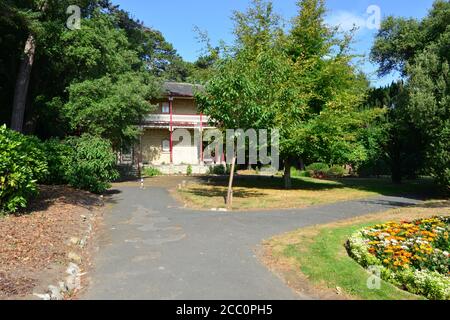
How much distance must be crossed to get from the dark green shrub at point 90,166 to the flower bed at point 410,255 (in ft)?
39.1

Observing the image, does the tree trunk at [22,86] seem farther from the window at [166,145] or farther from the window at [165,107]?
the window at [166,145]

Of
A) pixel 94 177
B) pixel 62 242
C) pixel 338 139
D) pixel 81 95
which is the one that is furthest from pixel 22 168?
pixel 338 139

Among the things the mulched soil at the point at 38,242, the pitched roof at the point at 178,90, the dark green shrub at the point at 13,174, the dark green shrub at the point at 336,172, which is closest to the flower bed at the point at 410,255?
the mulched soil at the point at 38,242

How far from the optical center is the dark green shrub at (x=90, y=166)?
679 inches

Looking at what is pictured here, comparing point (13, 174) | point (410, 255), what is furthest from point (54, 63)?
point (410, 255)

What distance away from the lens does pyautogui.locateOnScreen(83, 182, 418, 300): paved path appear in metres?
6.41

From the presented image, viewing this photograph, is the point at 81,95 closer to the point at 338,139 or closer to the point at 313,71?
the point at 313,71

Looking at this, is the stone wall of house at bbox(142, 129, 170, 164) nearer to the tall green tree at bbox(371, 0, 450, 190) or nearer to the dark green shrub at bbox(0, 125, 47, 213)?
the tall green tree at bbox(371, 0, 450, 190)

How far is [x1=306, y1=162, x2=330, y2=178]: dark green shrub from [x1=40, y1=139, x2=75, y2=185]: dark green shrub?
2229 centimetres

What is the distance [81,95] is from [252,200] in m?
12.2

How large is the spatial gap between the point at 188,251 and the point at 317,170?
→ 1103 inches

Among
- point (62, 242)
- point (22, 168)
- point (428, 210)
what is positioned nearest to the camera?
point (62, 242)

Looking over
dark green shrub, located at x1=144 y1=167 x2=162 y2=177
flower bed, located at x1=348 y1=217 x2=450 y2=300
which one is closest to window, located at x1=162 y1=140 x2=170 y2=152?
dark green shrub, located at x1=144 y1=167 x2=162 y2=177

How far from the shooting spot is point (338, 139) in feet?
71.1
